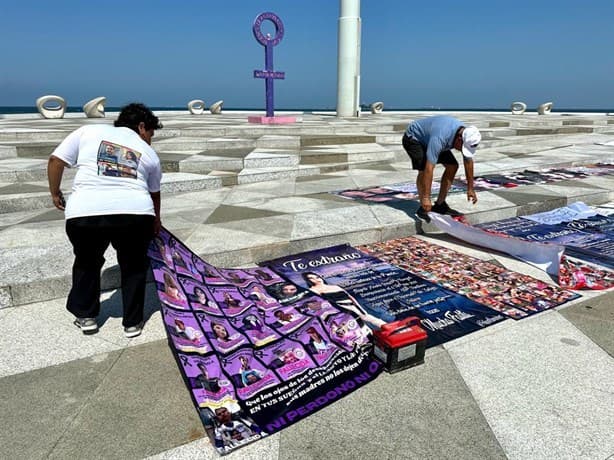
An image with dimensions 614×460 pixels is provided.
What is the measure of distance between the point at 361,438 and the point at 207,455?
28.1 inches

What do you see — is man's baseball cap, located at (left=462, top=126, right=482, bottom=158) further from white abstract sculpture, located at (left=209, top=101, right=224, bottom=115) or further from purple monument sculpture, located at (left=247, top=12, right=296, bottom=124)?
white abstract sculpture, located at (left=209, top=101, right=224, bottom=115)

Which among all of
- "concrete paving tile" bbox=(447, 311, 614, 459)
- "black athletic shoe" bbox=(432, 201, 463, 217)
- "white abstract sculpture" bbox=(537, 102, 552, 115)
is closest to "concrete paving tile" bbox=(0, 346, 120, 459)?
"concrete paving tile" bbox=(447, 311, 614, 459)

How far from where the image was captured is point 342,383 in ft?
7.74

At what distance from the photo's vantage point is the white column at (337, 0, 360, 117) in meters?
21.9

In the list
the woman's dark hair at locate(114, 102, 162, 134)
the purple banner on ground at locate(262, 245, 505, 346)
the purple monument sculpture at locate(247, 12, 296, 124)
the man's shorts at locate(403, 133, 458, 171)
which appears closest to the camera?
the woman's dark hair at locate(114, 102, 162, 134)

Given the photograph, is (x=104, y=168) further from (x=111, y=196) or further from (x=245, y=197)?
(x=245, y=197)

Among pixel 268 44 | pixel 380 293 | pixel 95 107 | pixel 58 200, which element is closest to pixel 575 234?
pixel 380 293

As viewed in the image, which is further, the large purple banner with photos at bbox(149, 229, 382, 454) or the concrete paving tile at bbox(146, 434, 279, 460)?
the large purple banner with photos at bbox(149, 229, 382, 454)

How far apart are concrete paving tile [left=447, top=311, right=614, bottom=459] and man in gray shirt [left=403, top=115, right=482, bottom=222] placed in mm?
2170

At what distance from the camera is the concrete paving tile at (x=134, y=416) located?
1.91m

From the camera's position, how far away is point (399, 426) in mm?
2047

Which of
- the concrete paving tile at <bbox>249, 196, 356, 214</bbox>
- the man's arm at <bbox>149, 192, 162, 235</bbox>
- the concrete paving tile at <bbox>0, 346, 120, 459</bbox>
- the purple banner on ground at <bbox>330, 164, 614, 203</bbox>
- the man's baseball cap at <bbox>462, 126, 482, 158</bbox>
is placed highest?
the man's baseball cap at <bbox>462, 126, 482, 158</bbox>

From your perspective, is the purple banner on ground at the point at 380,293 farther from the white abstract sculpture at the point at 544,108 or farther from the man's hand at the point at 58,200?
the white abstract sculpture at the point at 544,108

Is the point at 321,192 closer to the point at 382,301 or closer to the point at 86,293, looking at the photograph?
the point at 382,301
